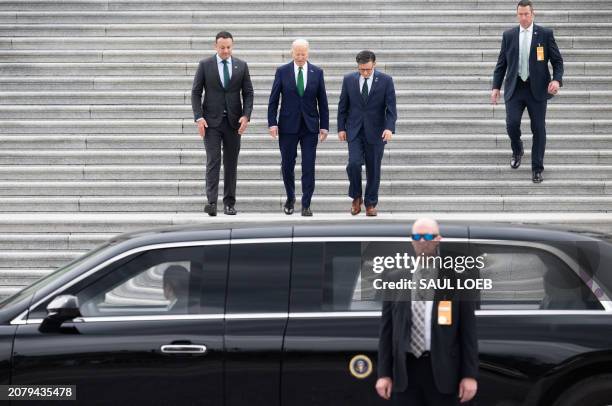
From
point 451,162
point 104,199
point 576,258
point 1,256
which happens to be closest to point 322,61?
point 451,162

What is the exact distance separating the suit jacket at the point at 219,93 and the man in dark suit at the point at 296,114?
0.33m

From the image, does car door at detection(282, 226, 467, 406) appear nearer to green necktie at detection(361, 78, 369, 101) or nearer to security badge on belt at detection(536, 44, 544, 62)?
green necktie at detection(361, 78, 369, 101)

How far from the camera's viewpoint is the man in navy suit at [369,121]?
13.0 metres

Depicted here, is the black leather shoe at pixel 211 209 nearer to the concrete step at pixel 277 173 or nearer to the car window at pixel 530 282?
the concrete step at pixel 277 173

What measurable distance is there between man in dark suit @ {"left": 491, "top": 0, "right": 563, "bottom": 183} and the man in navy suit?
5.69ft

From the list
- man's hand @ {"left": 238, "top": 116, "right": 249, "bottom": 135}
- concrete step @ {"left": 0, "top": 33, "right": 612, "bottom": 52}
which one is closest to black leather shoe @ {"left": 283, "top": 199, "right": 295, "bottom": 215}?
man's hand @ {"left": 238, "top": 116, "right": 249, "bottom": 135}

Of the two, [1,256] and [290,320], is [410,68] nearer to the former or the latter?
[1,256]

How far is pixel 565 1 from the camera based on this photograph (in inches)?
695

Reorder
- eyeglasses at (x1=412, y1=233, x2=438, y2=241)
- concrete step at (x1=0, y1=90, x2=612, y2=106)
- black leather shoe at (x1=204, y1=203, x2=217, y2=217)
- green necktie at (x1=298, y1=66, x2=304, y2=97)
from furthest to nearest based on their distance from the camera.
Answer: concrete step at (x1=0, y1=90, x2=612, y2=106) → green necktie at (x1=298, y1=66, x2=304, y2=97) → black leather shoe at (x1=204, y1=203, x2=217, y2=217) → eyeglasses at (x1=412, y1=233, x2=438, y2=241)

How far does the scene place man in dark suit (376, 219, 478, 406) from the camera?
6.13m

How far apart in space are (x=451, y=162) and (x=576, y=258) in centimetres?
768

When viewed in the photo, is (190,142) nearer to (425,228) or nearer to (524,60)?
(524,60)

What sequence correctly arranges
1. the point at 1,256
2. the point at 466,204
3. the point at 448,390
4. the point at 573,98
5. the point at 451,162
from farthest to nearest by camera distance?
the point at 573,98 → the point at 451,162 → the point at 466,204 → the point at 1,256 → the point at 448,390

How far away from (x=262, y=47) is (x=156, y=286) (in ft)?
33.7
